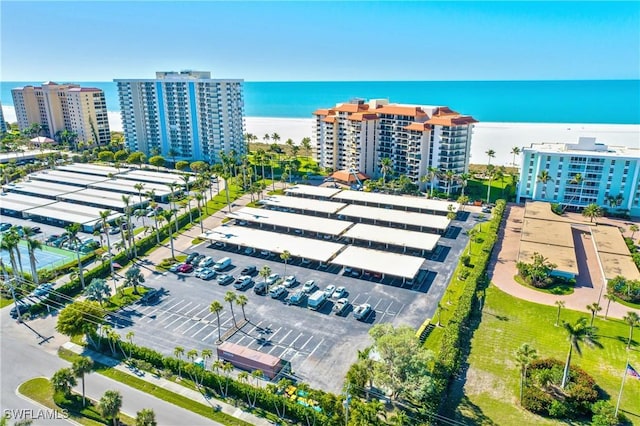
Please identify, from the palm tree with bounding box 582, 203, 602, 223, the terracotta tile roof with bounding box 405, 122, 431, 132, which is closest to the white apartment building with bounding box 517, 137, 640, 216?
the palm tree with bounding box 582, 203, 602, 223

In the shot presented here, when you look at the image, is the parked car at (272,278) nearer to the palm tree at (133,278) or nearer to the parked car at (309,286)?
the parked car at (309,286)

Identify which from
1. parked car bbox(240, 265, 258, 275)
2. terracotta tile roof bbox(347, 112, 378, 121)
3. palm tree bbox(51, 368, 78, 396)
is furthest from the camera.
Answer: terracotta tile roof bbox(347, 112, 378, 121)

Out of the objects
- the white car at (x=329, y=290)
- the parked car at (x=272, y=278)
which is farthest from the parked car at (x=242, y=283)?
the white car at (x=329, y=290)

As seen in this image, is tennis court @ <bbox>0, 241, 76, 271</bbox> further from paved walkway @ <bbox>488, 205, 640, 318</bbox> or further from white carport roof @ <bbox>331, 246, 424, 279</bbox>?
paved walkway @ <bbox>488, 205, 640, 318</bbox>

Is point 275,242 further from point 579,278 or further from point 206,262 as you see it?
point 579,278

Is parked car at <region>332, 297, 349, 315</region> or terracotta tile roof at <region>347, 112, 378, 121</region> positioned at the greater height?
terracotta tile roof at <region>347, 112, 378, 121</region>

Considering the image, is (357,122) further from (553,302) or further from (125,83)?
(125,83)
